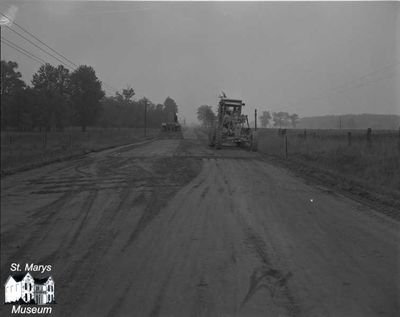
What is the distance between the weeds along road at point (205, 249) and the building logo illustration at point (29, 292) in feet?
0.51

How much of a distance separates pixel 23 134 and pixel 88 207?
35054mm

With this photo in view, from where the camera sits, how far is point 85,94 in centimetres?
3956

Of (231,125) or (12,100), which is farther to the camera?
(12,100)

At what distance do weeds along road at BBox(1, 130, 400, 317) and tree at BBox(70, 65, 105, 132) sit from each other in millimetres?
21198

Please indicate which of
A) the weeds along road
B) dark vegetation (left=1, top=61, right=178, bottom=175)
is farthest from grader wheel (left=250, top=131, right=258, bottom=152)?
the weeds along road

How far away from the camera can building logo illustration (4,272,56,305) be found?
3.60 m

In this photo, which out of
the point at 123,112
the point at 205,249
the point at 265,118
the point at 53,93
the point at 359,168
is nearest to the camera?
the point at 205,249

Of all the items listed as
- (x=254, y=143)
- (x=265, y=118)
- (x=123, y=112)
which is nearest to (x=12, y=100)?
(x=254, y=143)

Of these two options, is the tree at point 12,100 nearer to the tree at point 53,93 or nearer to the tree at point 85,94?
the tree at point 53,93

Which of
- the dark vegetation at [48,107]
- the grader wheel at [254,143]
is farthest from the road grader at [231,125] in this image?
the dark vegetation at [48,107]

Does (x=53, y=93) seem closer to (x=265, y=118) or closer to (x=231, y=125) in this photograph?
(x=231, y=125)

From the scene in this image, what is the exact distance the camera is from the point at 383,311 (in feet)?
13.1

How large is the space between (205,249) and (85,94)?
35911 mm

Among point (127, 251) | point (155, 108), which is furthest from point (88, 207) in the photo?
point (155, 108)
